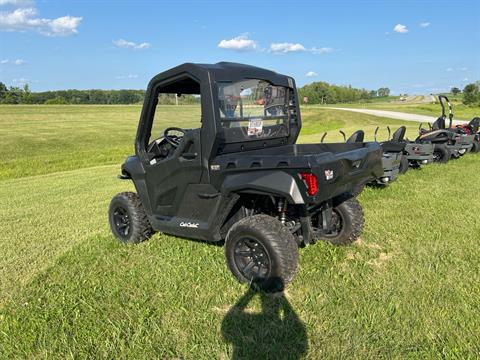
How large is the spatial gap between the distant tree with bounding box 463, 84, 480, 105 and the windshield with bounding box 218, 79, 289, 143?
53.3 metres

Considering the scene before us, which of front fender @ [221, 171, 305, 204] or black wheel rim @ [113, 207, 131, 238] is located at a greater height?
front fender @ [221, 171, 305, 204]

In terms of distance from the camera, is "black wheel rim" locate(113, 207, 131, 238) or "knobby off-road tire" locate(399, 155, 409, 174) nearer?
"black wheel rim" locate(113, 207, 131, 238)

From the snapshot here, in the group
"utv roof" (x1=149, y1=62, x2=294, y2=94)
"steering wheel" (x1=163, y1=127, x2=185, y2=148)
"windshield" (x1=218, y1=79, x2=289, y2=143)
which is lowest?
"steering wheel" (x1=163, y1=127, x2=185, y2=148)

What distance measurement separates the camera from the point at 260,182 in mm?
3469

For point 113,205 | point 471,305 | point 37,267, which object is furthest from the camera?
point 113,205

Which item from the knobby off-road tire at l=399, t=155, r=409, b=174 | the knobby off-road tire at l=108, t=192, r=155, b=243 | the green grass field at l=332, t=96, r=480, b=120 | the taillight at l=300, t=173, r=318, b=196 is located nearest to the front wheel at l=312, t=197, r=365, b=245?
the taillight at l=300, t=173, r=318, b=196

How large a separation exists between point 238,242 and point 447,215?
11.5 ft

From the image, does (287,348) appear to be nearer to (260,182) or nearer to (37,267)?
(260,182)

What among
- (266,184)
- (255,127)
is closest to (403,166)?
(255,127)

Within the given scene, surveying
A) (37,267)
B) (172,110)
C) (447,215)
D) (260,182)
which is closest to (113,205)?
(37,267)

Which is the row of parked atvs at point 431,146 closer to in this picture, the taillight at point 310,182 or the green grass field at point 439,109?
the taillight at point 310,182

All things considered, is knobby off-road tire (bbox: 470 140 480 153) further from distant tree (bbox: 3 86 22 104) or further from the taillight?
distant tree (bbox: 3 86 22 104)

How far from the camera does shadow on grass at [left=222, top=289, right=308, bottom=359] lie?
2.87m

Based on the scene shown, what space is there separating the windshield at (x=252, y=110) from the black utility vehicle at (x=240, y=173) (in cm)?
1
